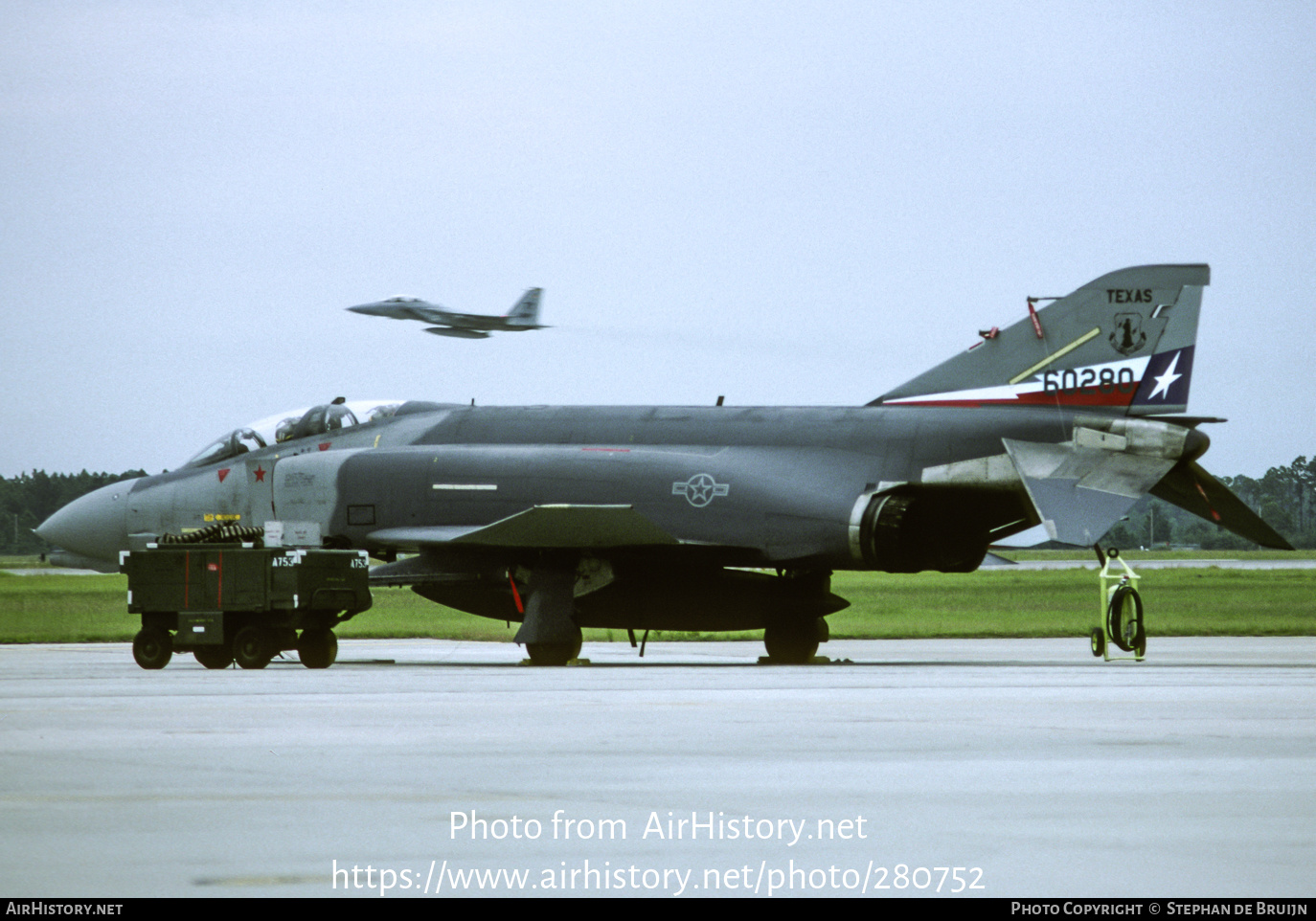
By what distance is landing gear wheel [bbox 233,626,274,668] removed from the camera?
18.1 metres

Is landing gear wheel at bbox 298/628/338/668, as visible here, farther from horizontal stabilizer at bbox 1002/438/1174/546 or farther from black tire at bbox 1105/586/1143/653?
black tire at bbox 1105/586/1143/653

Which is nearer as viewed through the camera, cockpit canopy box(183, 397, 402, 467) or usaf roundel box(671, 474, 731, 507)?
usaf roundel box(671, 474, 731, 507)

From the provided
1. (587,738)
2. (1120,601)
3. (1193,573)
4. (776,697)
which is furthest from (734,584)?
(1193,573)

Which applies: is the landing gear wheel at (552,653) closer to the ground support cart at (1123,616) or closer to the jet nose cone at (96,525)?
the ground support cart at (1123,616)

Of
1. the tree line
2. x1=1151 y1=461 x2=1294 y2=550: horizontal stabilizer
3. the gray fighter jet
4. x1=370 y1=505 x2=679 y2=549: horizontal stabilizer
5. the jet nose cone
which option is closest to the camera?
x1=370 y1=505 x2=679 y2=549: horizontal stabilizer

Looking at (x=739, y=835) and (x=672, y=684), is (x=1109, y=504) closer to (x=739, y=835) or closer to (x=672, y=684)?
(x=672, y=684)

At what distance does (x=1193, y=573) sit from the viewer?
61969 millimetres

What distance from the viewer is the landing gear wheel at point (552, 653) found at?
19.9m

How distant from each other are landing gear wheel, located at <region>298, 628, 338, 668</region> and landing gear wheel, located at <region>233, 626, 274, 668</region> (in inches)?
18.7

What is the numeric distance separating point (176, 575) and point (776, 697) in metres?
8.39

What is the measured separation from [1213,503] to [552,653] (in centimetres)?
842

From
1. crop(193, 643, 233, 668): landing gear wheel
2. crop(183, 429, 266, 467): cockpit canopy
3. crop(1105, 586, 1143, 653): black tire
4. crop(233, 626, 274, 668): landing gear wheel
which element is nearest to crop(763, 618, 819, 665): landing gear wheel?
crop(1105, 586, 1143, 653): black tire

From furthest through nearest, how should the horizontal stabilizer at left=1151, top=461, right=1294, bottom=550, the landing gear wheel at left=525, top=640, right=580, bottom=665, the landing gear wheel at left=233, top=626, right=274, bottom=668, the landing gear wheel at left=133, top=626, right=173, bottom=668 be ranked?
the landing gear wheel at left=525, top=640, right=580, bottom=665, the horizontal stabilizer at left=1151, top=461, right=1294, bottom=550, the landing gear wheel at left=133, top=626, right=173, bottom=668, the landing gear wheel at left=233, top=626, right=274, bottom=668

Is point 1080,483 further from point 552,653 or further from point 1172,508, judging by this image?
point 1172,508
